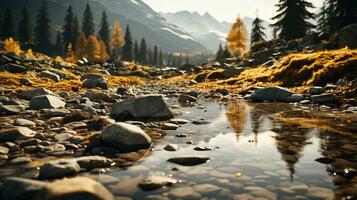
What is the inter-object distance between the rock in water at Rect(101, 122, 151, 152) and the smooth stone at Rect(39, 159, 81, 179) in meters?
1.67

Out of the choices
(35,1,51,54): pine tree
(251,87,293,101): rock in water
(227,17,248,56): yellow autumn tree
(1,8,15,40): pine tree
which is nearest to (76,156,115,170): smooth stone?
(251,87,293,101): rock in water

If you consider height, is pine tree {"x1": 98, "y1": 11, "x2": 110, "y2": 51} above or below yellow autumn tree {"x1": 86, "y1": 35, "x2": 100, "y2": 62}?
above

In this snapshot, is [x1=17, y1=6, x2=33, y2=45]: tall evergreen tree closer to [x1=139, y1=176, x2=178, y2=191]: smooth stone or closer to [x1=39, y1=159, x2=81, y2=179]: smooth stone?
[x1=39, y1=159, x2=81, y2=179]: smooth stone

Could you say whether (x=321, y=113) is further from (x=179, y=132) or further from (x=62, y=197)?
(x=62, y=197)

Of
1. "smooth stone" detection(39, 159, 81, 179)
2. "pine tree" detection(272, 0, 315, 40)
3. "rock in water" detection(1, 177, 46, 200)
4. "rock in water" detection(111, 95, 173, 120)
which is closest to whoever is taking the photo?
"rock in water" detection(1, 177, 46, 200)

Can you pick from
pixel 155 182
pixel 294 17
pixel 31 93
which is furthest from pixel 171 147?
pixel 294 17

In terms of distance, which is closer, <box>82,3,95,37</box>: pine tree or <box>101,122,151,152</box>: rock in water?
<box>101,122,151,152</box>: rock in water

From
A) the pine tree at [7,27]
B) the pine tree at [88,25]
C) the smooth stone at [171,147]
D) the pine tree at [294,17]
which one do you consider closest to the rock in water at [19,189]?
the smooth stone at [171,147]

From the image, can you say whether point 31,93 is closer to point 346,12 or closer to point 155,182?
point 155,182

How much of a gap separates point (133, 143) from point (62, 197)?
370 cm

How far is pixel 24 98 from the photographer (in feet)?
56.6

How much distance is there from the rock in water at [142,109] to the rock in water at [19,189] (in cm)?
731

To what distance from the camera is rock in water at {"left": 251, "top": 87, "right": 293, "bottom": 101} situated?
59.4 ft

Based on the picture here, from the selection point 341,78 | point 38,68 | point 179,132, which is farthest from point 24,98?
point 38,68
